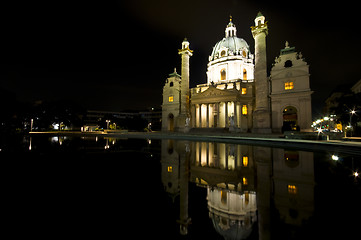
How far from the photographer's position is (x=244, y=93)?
145ft

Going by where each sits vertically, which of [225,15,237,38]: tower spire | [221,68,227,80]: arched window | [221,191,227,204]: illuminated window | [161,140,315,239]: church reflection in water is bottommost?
[221,191,227,204]: illuminated window

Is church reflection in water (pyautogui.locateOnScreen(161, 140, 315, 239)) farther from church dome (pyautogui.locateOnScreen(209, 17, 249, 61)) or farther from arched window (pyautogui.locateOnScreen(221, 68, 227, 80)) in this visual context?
church dome (pyautogui.locateOnScreen(209, 17, 249, 61))

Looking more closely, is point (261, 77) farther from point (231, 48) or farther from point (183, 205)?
point (183, 205)

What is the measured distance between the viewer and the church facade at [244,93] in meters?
32.5

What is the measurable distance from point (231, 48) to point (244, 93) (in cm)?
2019

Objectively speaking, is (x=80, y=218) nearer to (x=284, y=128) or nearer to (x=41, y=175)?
(x=41, y=175)

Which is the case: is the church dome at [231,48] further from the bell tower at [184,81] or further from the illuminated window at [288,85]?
the illuminated window at [288,85]

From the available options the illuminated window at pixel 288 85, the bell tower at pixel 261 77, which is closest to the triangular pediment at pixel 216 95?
the bell tower at pixel 261 77

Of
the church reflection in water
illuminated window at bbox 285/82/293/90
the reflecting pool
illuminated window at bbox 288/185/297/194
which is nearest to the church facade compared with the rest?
illuminated window at bbox 285/82/293/90

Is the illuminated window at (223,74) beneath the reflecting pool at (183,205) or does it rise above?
above

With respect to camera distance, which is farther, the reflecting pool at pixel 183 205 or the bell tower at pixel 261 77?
the bell tower at pixel 261 77

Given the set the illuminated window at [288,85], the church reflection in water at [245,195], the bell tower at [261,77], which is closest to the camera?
the church reflection in water at [245,195]

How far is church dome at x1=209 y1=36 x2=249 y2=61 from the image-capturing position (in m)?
55.2

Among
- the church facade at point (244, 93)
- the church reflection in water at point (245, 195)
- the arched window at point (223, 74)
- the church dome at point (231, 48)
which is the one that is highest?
the church dome at point (231, 48)
